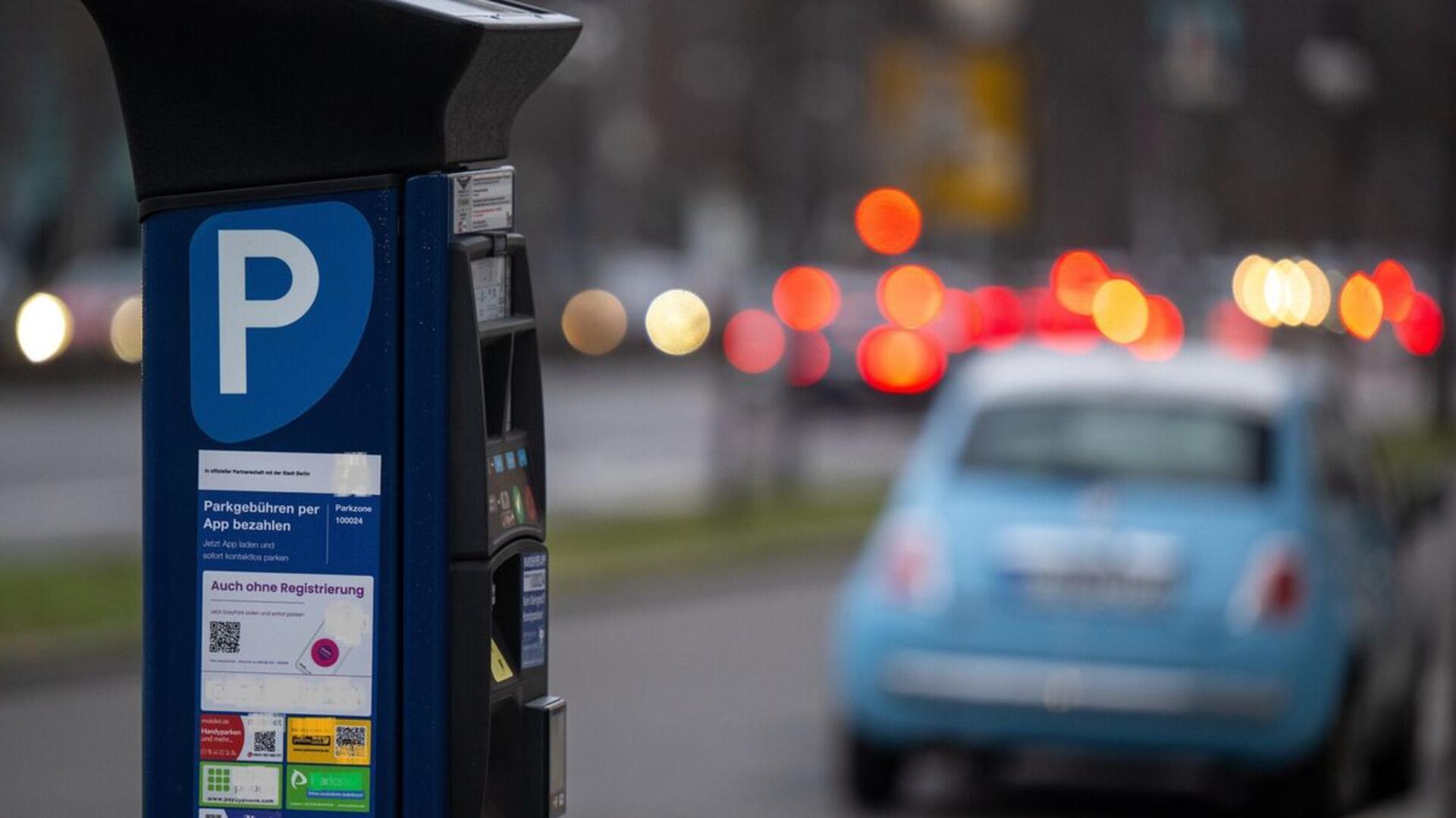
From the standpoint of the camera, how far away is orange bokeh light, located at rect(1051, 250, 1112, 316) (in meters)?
36.2

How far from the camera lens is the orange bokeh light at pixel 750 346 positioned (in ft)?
67.4

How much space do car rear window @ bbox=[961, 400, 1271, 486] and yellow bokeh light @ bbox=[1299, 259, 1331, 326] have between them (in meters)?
32.5

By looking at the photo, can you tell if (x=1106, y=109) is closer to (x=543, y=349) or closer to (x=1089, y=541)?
(x=543, y=349)

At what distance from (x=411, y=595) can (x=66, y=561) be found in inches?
494

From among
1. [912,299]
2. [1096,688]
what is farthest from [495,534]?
[912,299]

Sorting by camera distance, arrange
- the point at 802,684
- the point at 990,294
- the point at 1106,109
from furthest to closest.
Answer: the point at 1106,109 < the point at 990,294 < the point at 802,684

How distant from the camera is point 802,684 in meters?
12.3

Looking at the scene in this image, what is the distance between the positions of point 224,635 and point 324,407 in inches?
15.0

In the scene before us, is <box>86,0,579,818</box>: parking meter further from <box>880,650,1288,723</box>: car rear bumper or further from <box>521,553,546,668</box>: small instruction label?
<box>880,650,1288,723</box>: car rear bumper

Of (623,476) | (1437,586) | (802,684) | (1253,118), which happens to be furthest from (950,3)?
(802,684)

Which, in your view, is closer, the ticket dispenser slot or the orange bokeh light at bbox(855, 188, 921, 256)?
the ticket dispenser slot

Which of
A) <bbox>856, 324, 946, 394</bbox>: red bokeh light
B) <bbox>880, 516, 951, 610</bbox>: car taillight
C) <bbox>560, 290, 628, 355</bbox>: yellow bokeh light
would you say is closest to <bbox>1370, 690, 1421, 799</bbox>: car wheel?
<bbox>880, 516, 951, 610</bbox>: car taillight

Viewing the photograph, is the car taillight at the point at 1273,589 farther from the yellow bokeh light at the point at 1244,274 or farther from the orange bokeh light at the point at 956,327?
the yellow bokeh light at the point at 1244,274

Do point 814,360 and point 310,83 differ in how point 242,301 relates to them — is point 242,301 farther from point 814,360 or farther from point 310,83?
point 814,360
